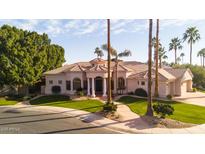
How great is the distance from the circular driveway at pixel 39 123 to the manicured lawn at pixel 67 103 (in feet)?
3.60

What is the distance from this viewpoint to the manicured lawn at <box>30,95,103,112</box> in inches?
750

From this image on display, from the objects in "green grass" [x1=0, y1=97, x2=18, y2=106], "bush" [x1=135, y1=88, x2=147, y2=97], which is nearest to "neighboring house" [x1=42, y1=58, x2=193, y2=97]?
"bush" [x1=135, y1=88, x2=147, y2=97]

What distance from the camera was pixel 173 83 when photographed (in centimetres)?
2923

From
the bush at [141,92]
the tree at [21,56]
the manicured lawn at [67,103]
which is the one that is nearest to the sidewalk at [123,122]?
the manicured lawn at [67,103]

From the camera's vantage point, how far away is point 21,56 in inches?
803

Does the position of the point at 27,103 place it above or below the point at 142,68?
below

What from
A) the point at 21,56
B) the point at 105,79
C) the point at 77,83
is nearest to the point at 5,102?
the point at 21,56

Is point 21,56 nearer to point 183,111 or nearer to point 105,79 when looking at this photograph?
point 105,79

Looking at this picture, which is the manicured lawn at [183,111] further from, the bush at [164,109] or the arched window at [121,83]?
the arched window at [121,83]

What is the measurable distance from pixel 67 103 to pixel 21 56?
640 cm

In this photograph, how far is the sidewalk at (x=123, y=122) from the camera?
48.1ft
